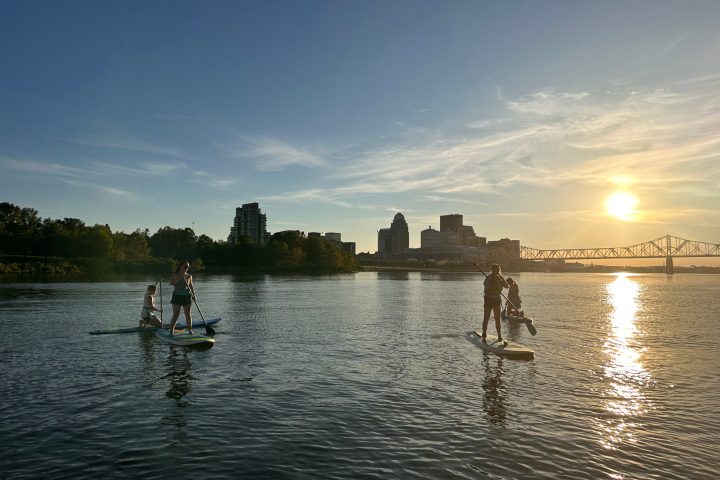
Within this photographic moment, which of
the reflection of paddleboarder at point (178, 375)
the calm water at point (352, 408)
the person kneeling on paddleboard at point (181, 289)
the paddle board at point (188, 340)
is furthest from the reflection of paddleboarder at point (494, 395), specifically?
the person kneeling on paddleboard at point (181, 289)

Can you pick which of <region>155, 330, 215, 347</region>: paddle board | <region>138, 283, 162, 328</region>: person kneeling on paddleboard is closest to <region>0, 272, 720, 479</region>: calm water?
<region>155, 330, 215, 347</region>: paddle board

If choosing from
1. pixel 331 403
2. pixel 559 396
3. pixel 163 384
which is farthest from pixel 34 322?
pixel 559 396

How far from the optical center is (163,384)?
666 inches

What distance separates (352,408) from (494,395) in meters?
4.54

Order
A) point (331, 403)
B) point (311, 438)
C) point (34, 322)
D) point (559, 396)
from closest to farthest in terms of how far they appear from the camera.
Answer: point (311, 438) < point (331, 403) < point (559, 396) < point (34, 322)

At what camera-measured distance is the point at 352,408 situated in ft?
47.3

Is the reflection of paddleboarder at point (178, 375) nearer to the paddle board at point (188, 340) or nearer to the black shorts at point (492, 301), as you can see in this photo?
the paddle board at point (188, 340)

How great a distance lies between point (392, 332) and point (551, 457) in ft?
67.7

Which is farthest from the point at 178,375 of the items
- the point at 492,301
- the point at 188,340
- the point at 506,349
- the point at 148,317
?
the point at 492,301

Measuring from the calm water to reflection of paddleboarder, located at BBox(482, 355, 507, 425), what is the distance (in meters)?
0.09

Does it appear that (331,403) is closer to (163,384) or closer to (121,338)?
(163,384)

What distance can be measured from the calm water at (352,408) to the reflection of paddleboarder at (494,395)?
0.09 m

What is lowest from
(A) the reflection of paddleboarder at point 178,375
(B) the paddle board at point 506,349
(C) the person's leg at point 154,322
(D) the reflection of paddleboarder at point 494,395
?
(D) the reflection of paddleboarder at point 494,395

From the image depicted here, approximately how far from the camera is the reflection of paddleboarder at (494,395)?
542 inches
